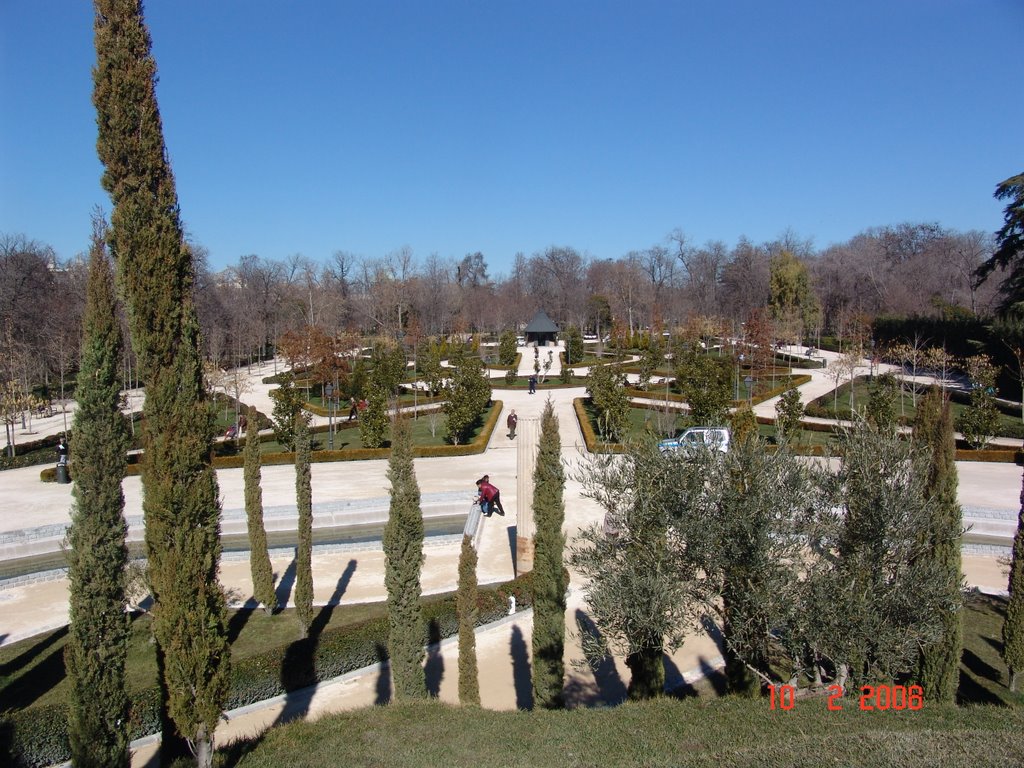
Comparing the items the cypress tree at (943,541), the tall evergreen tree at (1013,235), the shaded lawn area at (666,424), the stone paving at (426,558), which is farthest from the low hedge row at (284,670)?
the tall evergreen tree at (1013,235)

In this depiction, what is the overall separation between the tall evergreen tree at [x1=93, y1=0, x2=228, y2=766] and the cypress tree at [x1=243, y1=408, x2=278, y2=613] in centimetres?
557

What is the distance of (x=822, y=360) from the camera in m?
45.1

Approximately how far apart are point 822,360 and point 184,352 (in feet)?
148

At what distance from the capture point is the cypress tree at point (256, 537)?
11.8m

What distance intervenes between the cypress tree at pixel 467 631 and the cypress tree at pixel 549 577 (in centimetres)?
84

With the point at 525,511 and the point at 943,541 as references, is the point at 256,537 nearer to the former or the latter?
the point at 525,511

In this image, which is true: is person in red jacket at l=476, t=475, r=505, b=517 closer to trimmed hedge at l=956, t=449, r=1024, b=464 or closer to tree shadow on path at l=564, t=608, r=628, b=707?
tree shadow on path at l=564, t=608, r=628, b=707

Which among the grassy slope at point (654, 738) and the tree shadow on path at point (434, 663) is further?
the tree shadow on path at point (434, 663)

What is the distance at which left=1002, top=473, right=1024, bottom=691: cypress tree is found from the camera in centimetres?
952

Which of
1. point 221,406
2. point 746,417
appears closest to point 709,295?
point 221,406

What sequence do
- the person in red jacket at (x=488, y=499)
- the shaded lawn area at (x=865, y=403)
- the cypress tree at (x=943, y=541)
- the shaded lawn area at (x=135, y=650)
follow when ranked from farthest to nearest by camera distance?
1. the shaded lawn area at (x=865, y=403)
2. the person in red jacket at (x=488, y=499)
3. the shaded lawn area at (x=135, y=650)
4. the cypress tree at (x=943, y=541)

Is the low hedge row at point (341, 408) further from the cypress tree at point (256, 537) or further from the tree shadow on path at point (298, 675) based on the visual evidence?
the tree shadow on path at point (298, 675)

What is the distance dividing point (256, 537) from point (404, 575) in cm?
441

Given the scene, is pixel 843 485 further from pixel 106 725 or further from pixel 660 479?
pixel 106 725
